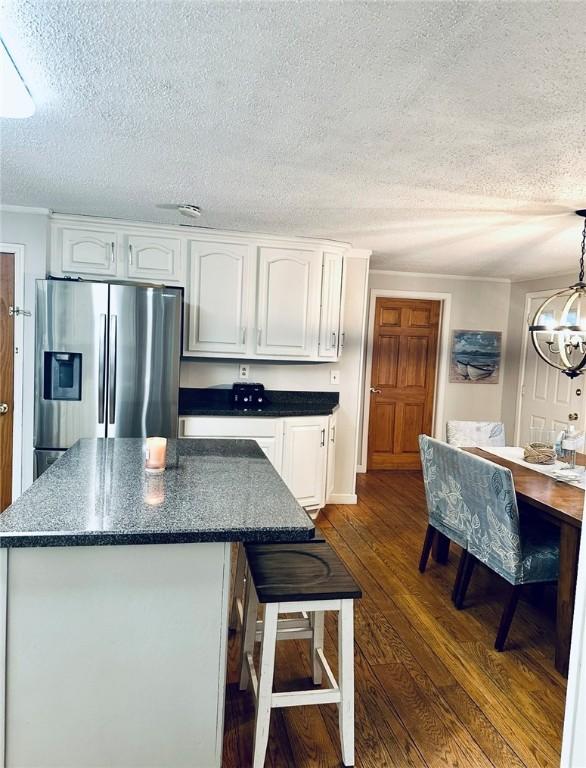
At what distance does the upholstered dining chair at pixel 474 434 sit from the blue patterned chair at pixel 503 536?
1.21 meters

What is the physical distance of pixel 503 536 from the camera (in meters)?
2.45

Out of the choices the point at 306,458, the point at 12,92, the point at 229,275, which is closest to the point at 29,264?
the point at 229,275

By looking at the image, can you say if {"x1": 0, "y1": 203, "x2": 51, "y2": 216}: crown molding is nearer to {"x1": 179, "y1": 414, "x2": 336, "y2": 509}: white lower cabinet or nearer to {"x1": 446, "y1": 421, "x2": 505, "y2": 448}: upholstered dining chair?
{"x1": 179, "y1": 414, "x2": 336, "y2": 509}: white lower cabinet

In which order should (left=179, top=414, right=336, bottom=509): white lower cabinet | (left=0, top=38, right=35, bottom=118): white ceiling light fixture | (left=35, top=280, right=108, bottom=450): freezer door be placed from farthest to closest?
(left=179, top=414, right=336, bottom=509): white lower cabinet < (left=35, top=280, right=108, bottom=450): freezer door < (left=0, top=38, right=35, bottom=118): white ceiling light fixture

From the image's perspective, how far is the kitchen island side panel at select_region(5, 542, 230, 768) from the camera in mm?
1453

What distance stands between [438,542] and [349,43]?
2.92 metres

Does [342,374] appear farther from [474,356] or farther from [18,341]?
[18,341]

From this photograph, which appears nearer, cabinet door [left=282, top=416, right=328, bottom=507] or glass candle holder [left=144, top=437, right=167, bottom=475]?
glass candle holder [left=144, top=437, right=167, bottom=475]

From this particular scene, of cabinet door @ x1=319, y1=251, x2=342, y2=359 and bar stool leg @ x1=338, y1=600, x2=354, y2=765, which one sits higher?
cabinet door @ x1=319, y1=251, x2=342, y2=359

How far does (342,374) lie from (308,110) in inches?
115

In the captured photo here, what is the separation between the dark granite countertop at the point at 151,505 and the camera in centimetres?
141

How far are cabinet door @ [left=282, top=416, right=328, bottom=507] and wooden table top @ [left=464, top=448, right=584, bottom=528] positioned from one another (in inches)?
57.8

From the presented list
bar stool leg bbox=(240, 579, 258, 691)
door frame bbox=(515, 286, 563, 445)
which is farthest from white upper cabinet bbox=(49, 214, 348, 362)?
door frame bbox=(515, 286, 563, 445)

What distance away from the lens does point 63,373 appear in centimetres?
348
